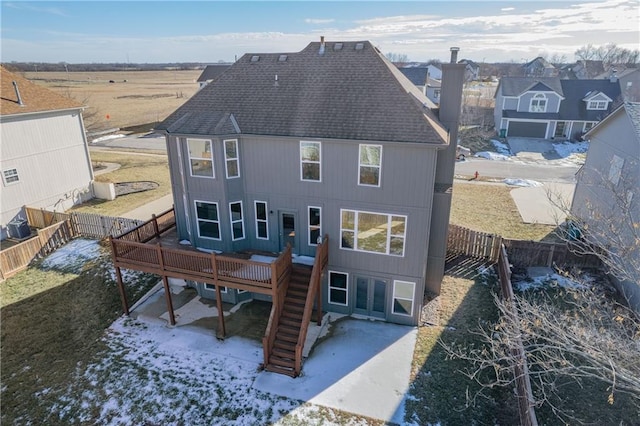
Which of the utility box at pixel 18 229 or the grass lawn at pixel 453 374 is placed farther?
the utility box at pixel 18 229

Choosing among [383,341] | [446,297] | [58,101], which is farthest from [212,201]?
[58,101]

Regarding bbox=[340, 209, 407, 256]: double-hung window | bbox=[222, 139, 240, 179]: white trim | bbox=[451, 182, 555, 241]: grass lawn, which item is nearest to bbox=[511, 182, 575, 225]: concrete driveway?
bbox=[451, 182, 555, 241]: grass lawn

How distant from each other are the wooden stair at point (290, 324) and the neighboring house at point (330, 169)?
3.97ft

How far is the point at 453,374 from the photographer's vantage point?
457 inches

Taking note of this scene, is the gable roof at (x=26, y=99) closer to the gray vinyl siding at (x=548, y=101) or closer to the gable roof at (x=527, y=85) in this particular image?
the gable roof at (x=527, y=85)

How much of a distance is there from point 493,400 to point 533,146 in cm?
3798

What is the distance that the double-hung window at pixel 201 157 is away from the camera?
1373cm

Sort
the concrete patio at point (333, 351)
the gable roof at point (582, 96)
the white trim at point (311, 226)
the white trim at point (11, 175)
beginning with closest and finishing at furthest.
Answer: the concrete patio at point (333, 351) → the white trim at point (311, 226) → the white trim at point (11, 175) → the gable roof at point (582, 96)

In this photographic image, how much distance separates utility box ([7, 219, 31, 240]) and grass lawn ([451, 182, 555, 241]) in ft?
77.4

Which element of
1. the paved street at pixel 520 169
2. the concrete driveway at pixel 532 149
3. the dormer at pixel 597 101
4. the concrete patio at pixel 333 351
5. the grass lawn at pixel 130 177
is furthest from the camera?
the dormer at pixel 597 101

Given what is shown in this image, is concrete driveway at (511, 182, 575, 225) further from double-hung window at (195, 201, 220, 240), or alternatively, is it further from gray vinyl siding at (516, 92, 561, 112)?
gray vinyl siding at (516, 92, 561, 112)

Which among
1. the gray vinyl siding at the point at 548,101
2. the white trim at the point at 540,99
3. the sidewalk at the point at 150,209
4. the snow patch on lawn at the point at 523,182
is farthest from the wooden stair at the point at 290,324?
the white trim at the point at 540,99

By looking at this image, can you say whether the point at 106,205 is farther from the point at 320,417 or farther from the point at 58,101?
the point at 320,417

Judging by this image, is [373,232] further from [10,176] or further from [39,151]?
[39,151]
